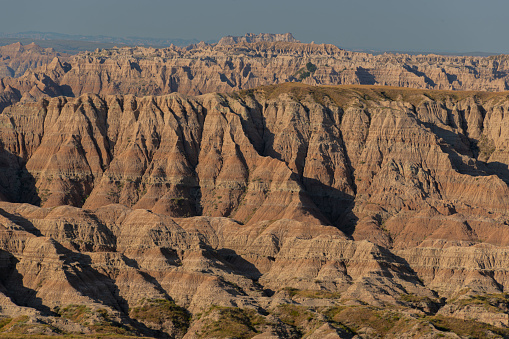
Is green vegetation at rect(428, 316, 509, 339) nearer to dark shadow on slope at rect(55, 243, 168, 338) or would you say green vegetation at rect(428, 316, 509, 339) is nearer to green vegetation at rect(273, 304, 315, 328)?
green vegetation at rect(273, 304, 315, 328)

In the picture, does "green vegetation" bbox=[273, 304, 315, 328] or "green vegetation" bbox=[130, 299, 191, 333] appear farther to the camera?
"green vegetation" bbox=[130, 299, 191, 333]

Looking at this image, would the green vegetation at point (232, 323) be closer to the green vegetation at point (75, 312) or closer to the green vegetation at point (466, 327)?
the green vegetation at point (75, 312)

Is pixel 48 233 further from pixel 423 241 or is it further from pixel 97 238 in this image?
pixel 423 241

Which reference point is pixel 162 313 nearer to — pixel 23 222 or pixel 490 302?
pixel 23 222

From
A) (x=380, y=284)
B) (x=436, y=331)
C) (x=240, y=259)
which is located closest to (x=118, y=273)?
(x=240, y=259)

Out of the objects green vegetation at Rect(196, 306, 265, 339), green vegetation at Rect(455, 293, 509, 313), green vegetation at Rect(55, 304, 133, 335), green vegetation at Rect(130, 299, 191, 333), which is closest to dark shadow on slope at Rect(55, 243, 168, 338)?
green vegetation at Rect(130, 299, 191, 333)

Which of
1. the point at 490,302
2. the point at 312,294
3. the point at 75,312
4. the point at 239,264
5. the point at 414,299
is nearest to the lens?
the point at 75,312

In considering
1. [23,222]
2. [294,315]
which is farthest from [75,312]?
[23,222]
